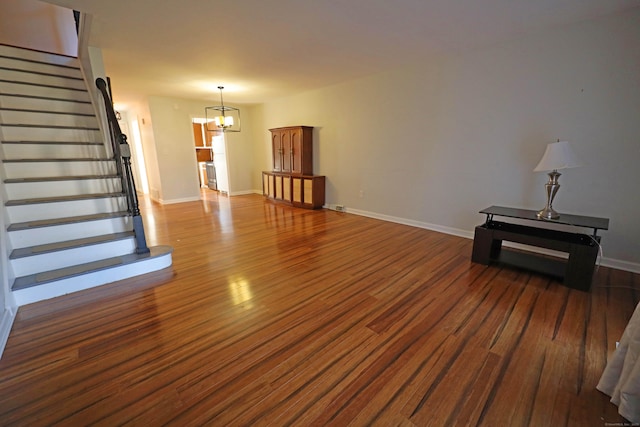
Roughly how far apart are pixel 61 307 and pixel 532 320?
3768 mm

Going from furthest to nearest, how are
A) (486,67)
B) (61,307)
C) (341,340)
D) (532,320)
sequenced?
(486,67), (61,307), (532,320), (341,340)

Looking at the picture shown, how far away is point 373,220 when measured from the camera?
503 centimetres

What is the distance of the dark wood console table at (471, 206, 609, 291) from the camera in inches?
97.5

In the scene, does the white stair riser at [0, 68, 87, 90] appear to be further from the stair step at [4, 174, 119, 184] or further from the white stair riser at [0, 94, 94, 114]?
the stair step at [4, 174, 119, 184]

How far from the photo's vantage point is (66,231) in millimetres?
2744

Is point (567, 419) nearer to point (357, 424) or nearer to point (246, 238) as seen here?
point (357, 424)

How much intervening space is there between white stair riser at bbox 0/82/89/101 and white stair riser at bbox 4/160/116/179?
1.38 metres

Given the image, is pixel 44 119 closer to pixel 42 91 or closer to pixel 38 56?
pixel 42 91

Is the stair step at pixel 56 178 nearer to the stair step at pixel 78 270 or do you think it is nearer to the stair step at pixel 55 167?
the stair step at pixel 55 167

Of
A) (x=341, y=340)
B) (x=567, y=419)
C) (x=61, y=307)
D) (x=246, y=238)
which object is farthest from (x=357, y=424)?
(x=246, y=238)

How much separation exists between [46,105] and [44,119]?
0.27 m

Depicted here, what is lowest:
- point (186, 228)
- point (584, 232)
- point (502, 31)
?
point (186, 228)

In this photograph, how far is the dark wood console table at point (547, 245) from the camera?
2.48 meters

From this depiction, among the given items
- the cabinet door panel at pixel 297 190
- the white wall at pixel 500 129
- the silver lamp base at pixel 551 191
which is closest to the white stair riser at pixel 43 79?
the cabinet door panel at pixel 297 190
